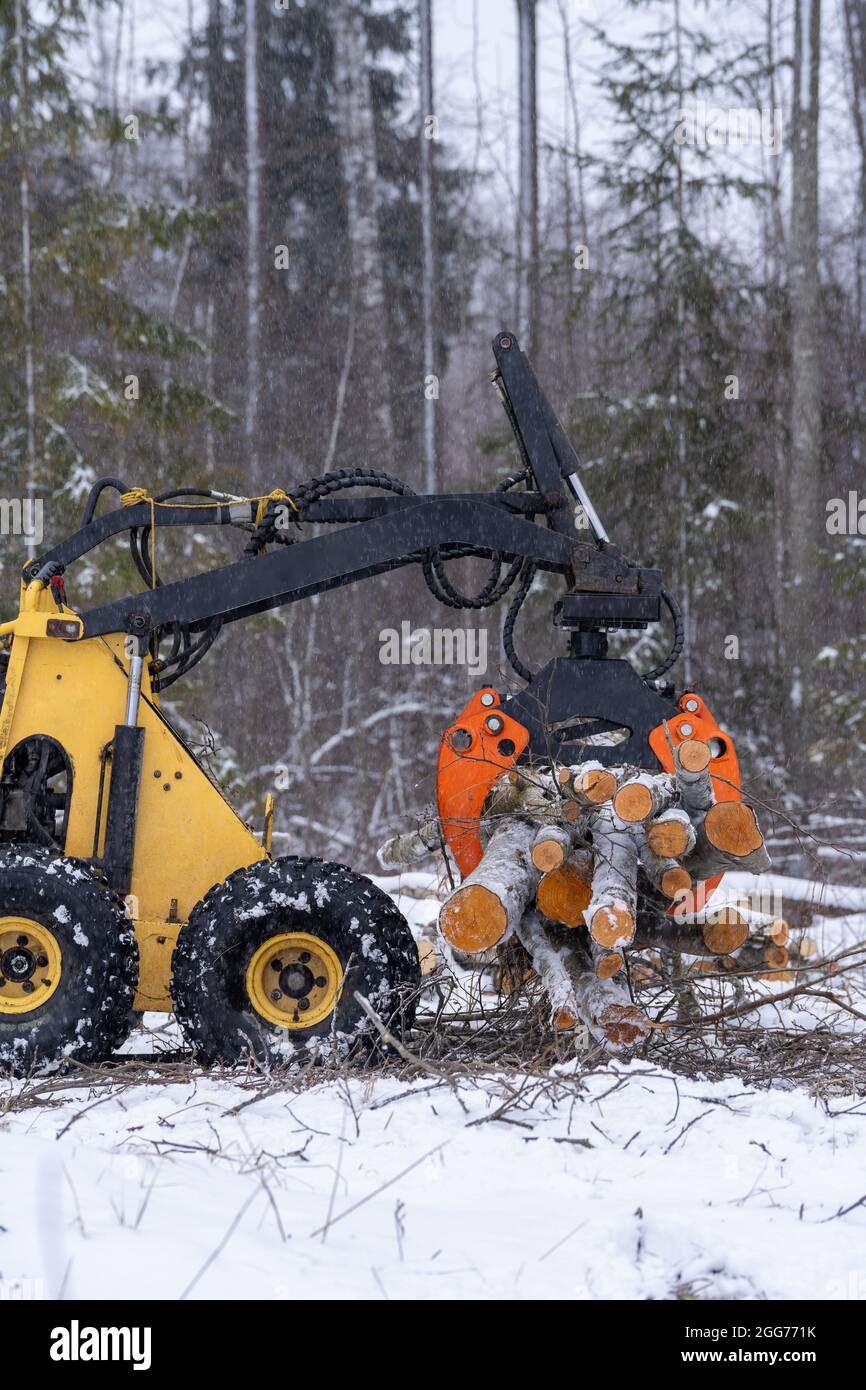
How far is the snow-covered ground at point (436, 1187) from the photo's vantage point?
308 centimetres

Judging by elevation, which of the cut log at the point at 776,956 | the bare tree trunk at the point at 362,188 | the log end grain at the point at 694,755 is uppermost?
the bare tree trunk at the point at 362,188

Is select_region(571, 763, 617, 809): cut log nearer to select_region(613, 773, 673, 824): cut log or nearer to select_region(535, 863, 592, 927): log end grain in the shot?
select_region(613, 773, 673, 824): cut log

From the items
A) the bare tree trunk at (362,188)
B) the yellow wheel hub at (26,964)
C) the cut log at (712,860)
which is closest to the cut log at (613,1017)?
the cut log at (712,860)

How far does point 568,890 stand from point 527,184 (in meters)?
16.4

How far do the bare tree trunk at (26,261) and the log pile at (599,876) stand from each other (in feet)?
29.8

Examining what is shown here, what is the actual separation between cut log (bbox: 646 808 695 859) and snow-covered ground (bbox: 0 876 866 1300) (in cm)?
83

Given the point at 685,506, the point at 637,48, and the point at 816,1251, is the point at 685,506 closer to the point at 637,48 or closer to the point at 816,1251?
the point at 637,48

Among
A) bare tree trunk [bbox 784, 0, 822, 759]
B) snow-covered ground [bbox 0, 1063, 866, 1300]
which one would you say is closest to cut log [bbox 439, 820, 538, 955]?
snow-covered ground [bbox 0, 1063, 866, 1300]

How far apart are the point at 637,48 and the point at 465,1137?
18.4 metres

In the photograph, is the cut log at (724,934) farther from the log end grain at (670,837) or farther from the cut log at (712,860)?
the log end grain at (670,837)

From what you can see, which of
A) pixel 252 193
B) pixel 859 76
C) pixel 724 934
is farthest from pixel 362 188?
pixel 724 934

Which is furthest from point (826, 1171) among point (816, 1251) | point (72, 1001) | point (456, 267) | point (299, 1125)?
point (456, 267)

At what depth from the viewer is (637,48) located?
18.7 metres

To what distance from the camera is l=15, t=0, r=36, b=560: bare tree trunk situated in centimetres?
1341
